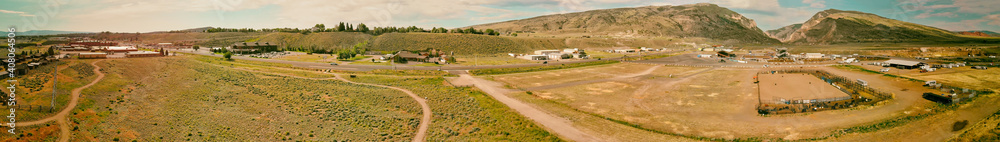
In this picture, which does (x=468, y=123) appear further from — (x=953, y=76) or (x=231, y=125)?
(x=953, y=76)

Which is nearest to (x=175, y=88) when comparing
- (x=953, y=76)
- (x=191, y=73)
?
(x=191, y=73)

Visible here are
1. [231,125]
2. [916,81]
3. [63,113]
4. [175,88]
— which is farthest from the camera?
[916,81]

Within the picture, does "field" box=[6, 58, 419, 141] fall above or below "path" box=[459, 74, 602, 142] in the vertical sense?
above

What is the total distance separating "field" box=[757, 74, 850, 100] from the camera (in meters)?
38.0

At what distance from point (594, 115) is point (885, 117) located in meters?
22.3

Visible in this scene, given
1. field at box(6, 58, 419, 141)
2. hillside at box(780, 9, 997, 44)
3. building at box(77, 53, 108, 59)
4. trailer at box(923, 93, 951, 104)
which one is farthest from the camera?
hillside at box(780, 9, 997, 44)

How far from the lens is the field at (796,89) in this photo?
38.0 m

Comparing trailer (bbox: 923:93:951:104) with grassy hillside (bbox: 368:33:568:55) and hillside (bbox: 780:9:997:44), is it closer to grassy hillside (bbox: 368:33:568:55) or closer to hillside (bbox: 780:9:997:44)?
grassy hillside (bbox: 368:33:568:55)

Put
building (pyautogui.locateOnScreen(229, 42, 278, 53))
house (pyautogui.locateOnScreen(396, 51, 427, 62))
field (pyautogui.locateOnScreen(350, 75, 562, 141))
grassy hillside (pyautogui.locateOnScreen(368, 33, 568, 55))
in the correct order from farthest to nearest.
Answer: grassy hillside (pyautogui.locateOnScreen(368, 33, 568, 55)), building (pyautogui.locateOnScreen(229, 42, 278, 53)), house (pyautogui.locateOnScreen(396, 51, 427, 62)), field (pyautogui.locateOnScreen(350, 75, 562, 141))

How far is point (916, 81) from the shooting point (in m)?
47.3

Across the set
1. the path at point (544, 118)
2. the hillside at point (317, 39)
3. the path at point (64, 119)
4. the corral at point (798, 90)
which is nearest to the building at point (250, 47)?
the hillside at point (317, 39)

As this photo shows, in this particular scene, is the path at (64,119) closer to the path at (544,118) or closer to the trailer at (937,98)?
the path at (544,118)

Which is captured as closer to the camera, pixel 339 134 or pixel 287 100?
pixel 339 134

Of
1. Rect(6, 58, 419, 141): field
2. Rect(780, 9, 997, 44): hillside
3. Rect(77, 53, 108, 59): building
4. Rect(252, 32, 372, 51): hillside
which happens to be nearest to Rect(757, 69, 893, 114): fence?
Rect(6, 58, 419, 141): field
